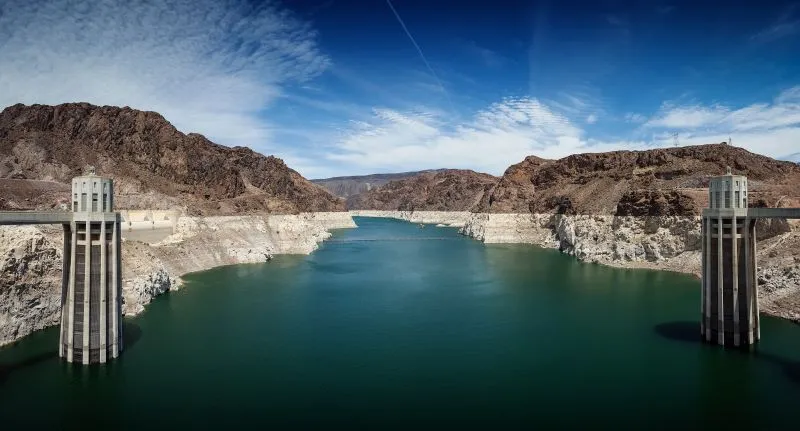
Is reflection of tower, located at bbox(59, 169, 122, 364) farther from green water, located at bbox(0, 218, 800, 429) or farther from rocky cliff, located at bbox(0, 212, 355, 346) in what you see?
rocky cliff, located at bbox(0, 212, 355, 346)

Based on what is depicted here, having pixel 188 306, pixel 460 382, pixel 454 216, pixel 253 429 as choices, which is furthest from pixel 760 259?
pixel 454 216

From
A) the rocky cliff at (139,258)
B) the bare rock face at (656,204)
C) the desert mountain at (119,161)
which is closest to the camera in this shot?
the rocky cliff at (139,258)

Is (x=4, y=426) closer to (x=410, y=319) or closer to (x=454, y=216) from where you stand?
(x=410, y=319)

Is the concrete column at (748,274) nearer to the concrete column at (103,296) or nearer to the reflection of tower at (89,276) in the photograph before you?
the reflection of tower at (89,276)

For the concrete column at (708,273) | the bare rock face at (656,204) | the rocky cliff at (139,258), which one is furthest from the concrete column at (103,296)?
the bare rock face at (656,204)

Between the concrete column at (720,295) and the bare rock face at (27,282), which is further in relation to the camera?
the concrete column at (720,295)

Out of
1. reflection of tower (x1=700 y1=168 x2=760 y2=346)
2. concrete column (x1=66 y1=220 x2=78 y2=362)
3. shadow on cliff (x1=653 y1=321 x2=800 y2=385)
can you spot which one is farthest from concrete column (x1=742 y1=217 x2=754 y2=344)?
concrete column (x1=66 y1=220 x2=78 y2=362)
